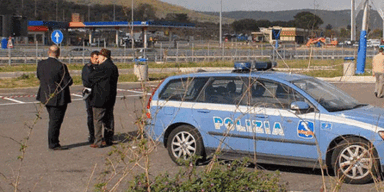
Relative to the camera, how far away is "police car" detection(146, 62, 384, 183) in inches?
316

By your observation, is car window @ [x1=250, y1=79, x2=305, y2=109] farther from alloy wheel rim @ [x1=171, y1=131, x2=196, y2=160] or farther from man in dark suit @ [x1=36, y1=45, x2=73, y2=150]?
man in dark suit @ [x1=36, y1=45, x2=73, y2=150]

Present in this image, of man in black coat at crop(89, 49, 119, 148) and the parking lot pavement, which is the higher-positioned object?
man in black coat at crop(89, 49, 119, 148)

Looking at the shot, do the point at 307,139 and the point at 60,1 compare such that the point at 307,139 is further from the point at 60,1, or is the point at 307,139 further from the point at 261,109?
the point at 60,1

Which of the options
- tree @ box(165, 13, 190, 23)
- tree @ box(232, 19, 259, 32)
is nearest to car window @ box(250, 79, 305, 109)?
tree @ box(232, 19, 259, 32)

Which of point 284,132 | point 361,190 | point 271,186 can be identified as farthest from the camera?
point 284,132

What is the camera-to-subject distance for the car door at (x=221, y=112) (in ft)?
28.3

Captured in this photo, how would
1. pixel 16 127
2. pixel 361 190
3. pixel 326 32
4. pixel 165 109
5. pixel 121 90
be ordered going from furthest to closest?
pixel 121 90 < pixel 16 127 < pixel 326 32 < pixel 165 109 < pixel 361 190

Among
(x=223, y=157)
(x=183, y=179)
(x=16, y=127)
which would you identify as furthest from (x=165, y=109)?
(x=16, y=127)

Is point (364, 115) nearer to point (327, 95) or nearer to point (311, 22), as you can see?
point (327, 95)

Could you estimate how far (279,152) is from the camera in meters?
8.46

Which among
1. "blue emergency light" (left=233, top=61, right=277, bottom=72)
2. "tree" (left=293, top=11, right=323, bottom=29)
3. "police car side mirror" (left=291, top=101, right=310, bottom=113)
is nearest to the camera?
"tree" (left=293, top=11, right=323, bottom=29)

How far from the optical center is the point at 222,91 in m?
9.08

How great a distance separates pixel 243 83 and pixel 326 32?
4.13m

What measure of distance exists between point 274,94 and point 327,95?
82 cm
